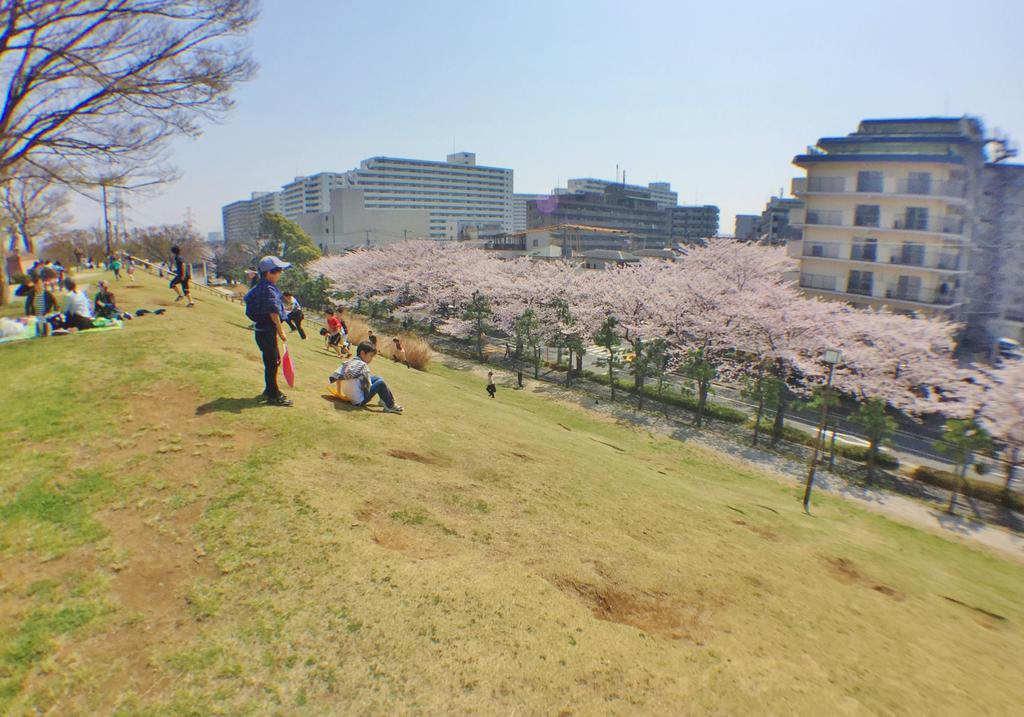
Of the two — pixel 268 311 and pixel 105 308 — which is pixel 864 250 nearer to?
pixel 268 311

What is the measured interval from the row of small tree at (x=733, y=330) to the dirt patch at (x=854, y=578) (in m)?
14.8

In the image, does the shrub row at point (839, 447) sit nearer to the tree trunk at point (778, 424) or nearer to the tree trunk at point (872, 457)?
the tree trunk at point (778, 424)

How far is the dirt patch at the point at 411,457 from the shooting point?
8492 mm

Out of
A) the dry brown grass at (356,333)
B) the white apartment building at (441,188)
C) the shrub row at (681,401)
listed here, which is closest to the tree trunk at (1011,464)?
the shrub row at (681,401)

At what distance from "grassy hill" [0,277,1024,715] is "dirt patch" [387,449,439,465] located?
4 centimetres

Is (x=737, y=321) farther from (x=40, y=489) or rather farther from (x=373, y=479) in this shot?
(x=40, y=489)

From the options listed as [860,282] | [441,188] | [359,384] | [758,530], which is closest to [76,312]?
[359,384]

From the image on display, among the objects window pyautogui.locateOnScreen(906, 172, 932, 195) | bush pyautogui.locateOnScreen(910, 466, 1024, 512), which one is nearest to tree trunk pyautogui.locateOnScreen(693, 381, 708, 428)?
bush pyautogui.locateOnScreen(910, 466, 1024, 512)

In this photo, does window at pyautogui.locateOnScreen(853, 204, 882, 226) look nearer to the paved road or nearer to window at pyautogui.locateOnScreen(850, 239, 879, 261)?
window at pyautogui.locateOnScreen(850, 239, 879, 261)

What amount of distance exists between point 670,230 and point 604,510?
146258 mm

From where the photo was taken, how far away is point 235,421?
8180 mm

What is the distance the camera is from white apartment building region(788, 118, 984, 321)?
36625 millimetres

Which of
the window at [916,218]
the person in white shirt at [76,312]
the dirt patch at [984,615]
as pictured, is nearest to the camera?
the dirt patch at [984,615]

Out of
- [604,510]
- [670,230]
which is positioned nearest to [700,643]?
[604,510]
